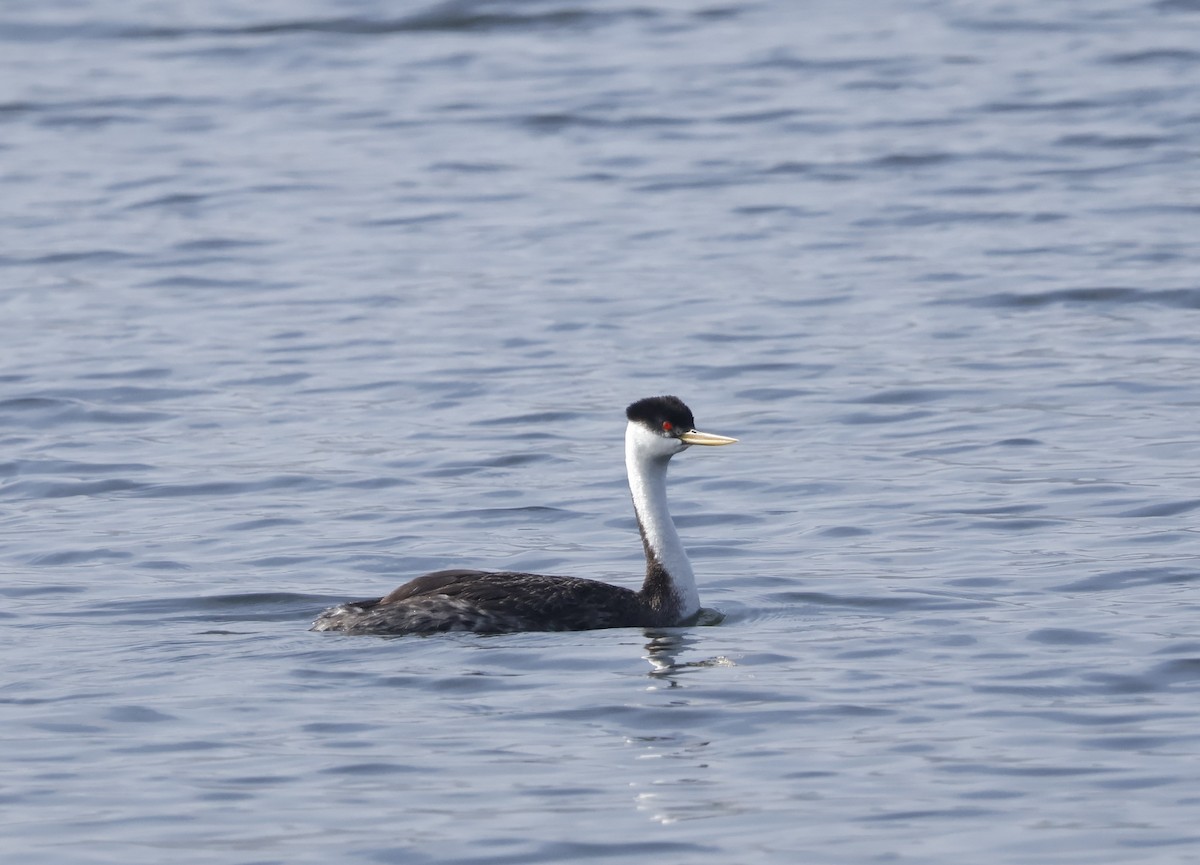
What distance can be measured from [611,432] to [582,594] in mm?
5319

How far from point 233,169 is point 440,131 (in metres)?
3.45

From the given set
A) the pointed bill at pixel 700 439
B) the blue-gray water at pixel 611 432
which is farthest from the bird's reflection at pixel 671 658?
the pointed bill at pixel 700 439

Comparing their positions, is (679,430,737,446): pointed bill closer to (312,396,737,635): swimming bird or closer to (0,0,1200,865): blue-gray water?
(312,396,737,635): swimming bird

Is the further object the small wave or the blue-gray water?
the small wave

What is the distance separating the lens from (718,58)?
35.7 metres

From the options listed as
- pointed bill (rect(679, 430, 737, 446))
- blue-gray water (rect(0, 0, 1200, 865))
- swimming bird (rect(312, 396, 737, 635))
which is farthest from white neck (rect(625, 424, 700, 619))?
blue-gray water (rect(0, 0, 1200, 865))

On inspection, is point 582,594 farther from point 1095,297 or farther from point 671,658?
point 1095,297

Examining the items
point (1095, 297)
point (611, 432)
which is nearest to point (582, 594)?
point (611, 432)

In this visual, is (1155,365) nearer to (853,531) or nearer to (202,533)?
(853,531)

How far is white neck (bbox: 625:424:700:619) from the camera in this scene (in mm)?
12422

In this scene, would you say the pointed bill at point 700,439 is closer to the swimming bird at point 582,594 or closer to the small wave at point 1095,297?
the swimming bird at point 582,594

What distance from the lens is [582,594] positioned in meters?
12.1

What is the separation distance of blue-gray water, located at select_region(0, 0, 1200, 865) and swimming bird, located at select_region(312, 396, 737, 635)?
0.54 feet

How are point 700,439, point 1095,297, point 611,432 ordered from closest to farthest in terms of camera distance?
point 700,439
point 611,432
point 1095,297
